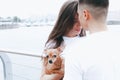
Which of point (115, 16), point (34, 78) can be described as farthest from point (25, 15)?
point (115, 16)

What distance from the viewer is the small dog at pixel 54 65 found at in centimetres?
154

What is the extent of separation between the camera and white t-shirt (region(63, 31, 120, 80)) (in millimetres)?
974

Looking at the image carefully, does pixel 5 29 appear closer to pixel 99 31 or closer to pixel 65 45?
pixel 65 45

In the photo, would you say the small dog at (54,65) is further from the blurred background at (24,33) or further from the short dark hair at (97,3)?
the blurred background at (24,33)

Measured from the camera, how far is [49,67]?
5.09 feet

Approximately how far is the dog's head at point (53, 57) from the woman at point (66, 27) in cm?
4

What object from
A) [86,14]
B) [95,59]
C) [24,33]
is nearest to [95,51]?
[95,59]

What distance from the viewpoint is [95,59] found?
3.19 feet

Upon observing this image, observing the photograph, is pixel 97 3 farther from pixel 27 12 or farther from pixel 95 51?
pixel 27 12

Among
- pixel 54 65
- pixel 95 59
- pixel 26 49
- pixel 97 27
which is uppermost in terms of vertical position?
pixel 97 27

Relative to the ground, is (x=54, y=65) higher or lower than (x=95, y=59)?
lower

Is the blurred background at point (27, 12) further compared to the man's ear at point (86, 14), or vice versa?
the blurred background at point (27, 12)

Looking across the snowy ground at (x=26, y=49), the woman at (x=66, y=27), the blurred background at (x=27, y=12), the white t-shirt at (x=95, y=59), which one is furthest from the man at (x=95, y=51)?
the snowy ground at (x=26, y=49)

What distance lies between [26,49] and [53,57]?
50.7 inches
